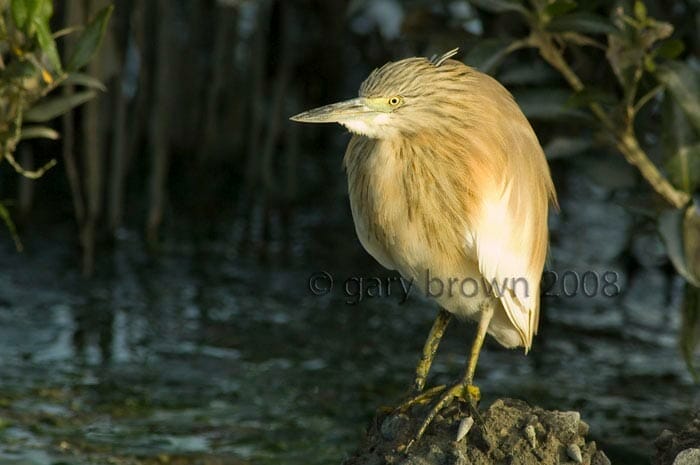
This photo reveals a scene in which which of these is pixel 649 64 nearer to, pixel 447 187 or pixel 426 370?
pixel 447 187

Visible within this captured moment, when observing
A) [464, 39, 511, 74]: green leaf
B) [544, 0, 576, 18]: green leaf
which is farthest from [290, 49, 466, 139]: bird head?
[464, 39, 511, 74]: green leaf

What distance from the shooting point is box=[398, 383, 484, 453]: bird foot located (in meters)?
2.94

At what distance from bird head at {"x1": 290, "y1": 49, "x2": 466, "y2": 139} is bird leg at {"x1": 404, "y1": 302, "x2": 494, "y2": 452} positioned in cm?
54

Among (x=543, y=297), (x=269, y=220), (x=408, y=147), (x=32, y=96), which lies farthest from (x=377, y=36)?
(x=408, y=147)

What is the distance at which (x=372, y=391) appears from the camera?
467 centimetres

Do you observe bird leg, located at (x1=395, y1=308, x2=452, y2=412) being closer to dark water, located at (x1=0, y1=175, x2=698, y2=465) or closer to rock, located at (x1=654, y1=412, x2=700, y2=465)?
rock, located at (x1=654, y1=412, x2=700, y2=465)

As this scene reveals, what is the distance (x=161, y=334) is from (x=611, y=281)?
2141mm

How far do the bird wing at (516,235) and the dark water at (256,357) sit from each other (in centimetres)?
101

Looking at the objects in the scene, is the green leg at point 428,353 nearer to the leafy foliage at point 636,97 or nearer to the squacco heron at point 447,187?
the squacco heron at point 447,187

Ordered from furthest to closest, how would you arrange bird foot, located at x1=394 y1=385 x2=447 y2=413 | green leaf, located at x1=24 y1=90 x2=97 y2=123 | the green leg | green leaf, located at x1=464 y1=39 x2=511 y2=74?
green leaf, located at x1=464 y1=39 x2=511 y2=74, green leaf, located at x1=24 y1=90 x2=97 y2=123, the green leg, bird foot, located at x1=394 y1=385 x2=447 y2=413

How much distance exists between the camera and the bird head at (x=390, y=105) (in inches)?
113

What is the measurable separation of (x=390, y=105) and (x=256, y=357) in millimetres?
2204

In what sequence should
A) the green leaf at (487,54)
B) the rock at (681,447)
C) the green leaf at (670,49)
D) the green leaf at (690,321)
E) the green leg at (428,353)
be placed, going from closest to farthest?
the rock at (681,447), the green leg at (428,353), the green leaf at (670,49), the green leaf at (487,54), the green leaf at (690,321)

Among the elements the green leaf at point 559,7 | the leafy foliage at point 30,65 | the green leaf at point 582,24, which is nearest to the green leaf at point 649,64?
the green leaf at point 582,24
